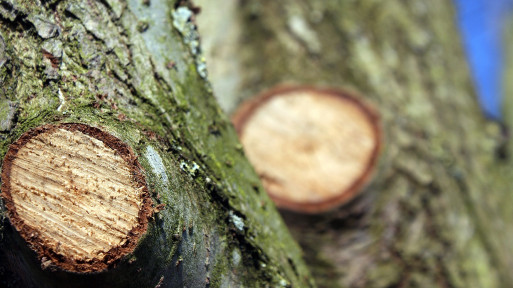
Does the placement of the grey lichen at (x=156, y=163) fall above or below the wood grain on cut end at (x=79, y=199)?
above

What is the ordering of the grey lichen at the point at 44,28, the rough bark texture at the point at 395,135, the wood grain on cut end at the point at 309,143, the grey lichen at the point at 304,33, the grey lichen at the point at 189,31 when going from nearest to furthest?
the grey lichen at the point at 44,28, the grey lichen at the point at 189,31, the wood grain on cut end at the point at 309,143, the rough bark texture at the point at 395,135, the grey lichen at the point at 304,33

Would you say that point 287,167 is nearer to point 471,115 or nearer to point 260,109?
point 260,109

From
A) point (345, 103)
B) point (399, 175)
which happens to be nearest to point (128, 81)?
point (345, 103)

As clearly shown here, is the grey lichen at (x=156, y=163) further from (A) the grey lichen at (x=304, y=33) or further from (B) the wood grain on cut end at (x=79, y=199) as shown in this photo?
(A) the grey lichen at (x=304, y=33)

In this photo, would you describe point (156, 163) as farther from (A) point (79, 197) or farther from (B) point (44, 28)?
(B) point (44, 28)

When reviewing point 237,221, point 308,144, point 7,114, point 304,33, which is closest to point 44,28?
point 7,114

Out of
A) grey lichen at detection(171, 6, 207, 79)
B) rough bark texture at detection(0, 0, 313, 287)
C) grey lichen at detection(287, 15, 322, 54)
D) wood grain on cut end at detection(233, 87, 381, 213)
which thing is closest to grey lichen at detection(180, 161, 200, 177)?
rough bark texture at detection(0, 0, 313, 287)

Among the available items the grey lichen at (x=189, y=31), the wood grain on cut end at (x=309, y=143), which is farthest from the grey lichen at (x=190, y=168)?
the wood grain on cut end at (x=309, y=143)
